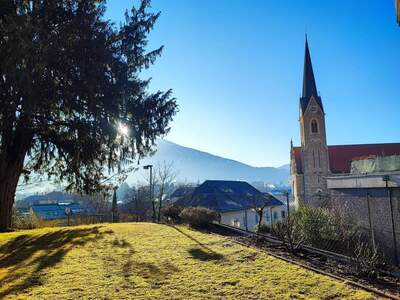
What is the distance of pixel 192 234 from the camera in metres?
11.2

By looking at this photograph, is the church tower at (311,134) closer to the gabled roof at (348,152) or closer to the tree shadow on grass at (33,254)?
the gabled roof at (348,152)

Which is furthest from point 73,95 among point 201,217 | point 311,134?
point 311,134

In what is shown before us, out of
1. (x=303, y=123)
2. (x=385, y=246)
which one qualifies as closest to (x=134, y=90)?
(x=385, y=246)

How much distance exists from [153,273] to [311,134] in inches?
2066

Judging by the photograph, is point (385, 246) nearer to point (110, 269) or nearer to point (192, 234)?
point (192, 234)

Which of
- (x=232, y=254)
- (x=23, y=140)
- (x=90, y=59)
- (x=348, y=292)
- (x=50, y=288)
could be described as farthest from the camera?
(x=23, y=140)

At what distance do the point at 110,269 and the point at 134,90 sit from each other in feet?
28.6

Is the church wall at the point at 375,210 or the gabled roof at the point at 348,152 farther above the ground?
the gabled roof at the point at 348,152

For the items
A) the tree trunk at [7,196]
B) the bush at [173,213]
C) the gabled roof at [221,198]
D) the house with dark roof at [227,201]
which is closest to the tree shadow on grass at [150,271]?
the tree trunk at [7,196]

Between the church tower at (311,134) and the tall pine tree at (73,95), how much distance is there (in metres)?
42.7

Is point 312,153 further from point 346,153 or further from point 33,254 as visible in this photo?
A: point 33,254

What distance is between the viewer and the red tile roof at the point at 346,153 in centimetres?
5462

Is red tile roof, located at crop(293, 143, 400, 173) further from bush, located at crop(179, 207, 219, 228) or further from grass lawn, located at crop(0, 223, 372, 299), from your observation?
grass lawn, located at crop(0, 223, 372, 299)

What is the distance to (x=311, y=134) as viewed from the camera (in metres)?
54.9
